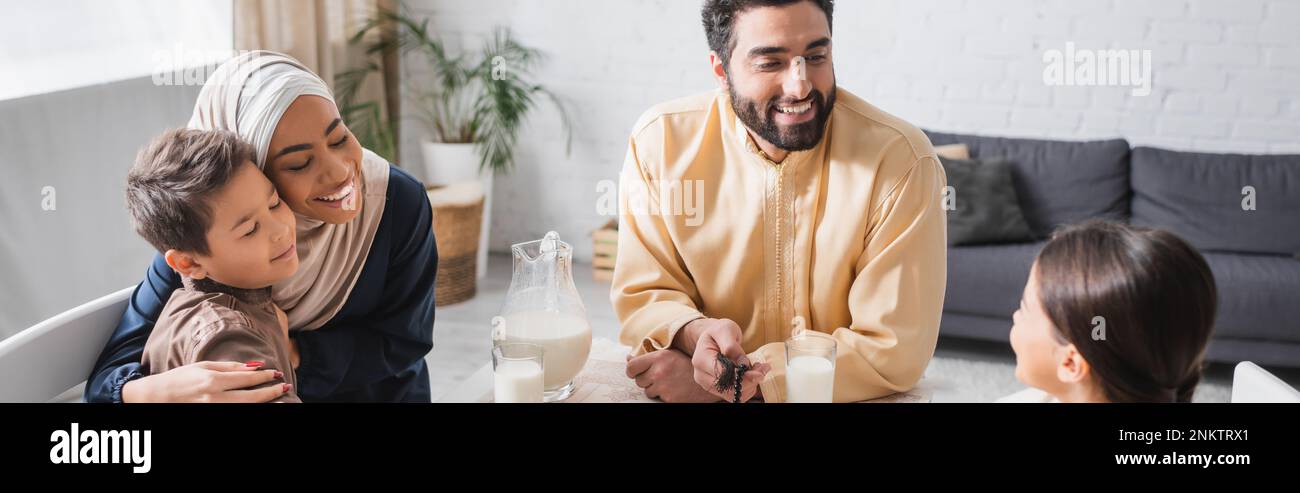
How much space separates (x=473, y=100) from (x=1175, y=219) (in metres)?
2.97

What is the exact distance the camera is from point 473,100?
4918 millimetres

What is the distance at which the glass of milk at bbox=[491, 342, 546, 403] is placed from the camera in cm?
129

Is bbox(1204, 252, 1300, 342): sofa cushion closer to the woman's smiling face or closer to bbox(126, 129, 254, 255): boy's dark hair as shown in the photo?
the woman's smiling face

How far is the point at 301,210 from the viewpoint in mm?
1318

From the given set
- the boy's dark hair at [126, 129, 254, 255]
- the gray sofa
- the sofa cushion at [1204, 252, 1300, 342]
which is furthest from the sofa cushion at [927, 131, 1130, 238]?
the boy's dark hair at [126, 129, 254, 255]

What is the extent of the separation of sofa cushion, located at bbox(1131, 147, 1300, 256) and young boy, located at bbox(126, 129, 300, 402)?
343 centimetres

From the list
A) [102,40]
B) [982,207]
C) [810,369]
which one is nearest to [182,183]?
[810,369]

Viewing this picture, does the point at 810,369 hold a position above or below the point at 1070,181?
below

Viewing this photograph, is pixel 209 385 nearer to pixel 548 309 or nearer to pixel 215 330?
pixel 215 330

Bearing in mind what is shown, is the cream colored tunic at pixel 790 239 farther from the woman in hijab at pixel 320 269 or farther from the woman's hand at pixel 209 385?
the woman's hand at pixel 209 385

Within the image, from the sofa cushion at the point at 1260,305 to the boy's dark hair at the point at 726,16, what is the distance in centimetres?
249
